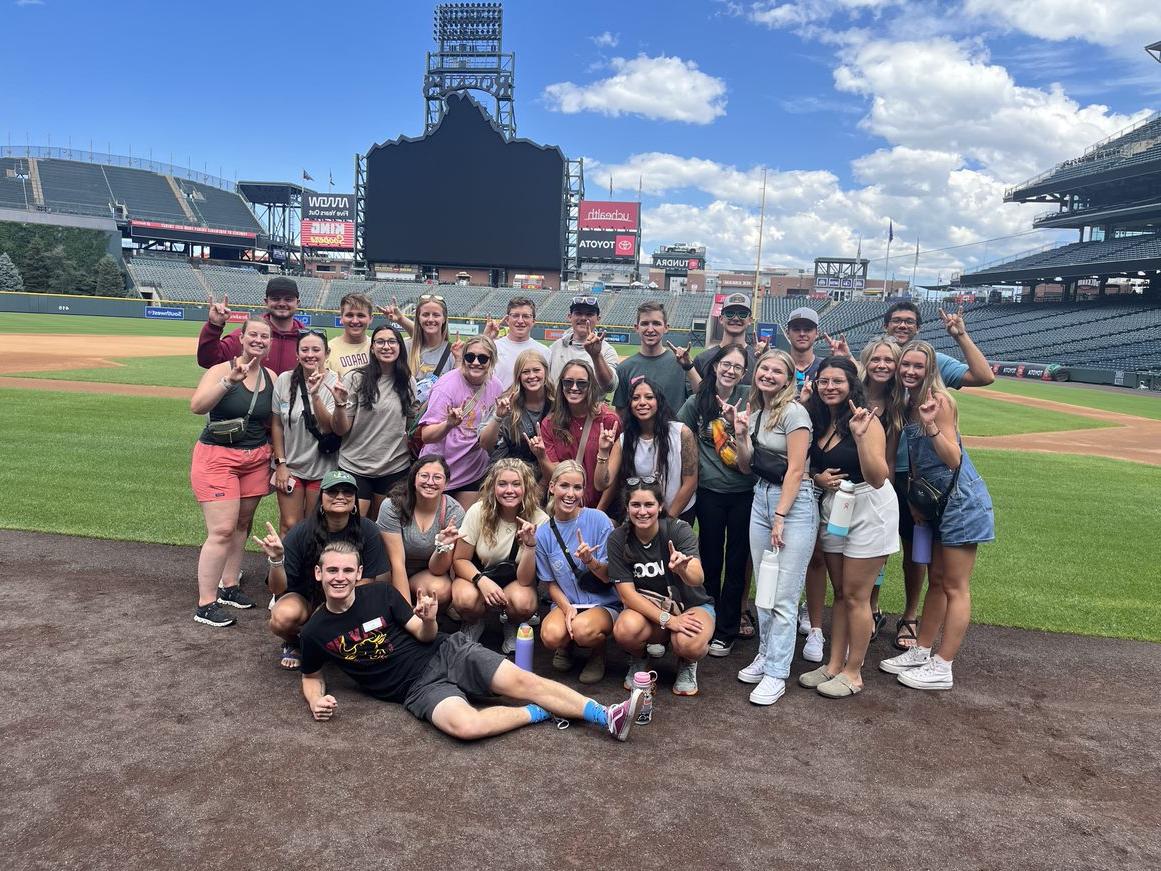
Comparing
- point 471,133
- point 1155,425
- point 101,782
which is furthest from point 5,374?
point 471,133

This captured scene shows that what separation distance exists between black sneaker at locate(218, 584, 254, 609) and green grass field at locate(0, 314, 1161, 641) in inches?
66.2

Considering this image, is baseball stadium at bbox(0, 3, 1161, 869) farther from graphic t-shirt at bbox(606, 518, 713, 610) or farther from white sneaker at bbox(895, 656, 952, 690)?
graphic t-shirt at bbox(606, 518, 713, 610)

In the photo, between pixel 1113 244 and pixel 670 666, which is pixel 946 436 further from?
pixel 1113 244

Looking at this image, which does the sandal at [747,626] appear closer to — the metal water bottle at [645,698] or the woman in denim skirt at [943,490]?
the woman in denim skirt at [943,490]

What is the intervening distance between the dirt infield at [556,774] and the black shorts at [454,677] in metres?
0.14

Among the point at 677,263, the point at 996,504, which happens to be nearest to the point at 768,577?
the point at 996,504

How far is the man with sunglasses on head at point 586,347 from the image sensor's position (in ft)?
18.8

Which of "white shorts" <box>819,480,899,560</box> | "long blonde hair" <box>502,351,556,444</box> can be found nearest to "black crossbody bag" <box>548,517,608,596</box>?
"long blonde hair" <box>502,351,556,444</box>

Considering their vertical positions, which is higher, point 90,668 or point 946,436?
point 946,436

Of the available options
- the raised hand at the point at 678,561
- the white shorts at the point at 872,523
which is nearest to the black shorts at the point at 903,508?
the white shorts at the point at 872,523

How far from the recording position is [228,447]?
544 cm

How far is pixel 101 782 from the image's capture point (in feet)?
11.3

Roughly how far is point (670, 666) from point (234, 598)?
3285 mm

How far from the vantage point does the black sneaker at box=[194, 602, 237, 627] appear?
5312 mm
